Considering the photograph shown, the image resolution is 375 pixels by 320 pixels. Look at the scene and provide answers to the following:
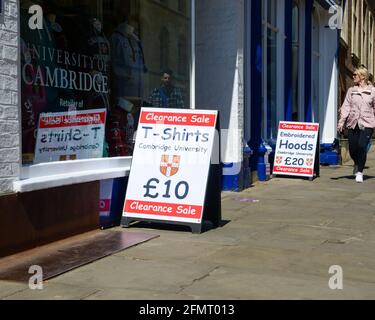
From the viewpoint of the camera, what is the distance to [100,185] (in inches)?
254

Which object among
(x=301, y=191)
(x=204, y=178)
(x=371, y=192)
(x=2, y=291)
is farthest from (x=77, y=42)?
(x=371, y=192)

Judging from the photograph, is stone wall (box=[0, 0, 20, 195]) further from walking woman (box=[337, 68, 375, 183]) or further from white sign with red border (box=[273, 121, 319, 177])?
white sign with red border (box=[273, 121, 319, 177])

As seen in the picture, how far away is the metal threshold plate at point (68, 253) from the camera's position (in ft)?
15.4

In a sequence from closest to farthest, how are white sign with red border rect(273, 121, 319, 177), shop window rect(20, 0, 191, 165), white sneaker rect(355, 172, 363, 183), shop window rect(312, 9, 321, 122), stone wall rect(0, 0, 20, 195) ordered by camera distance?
stone wall rect(0, 0, 20, 195) → shop window rect(20, 0, 191, 165) → white sneaker rect(355, 172, 363, 183) → white sign with red border rect(273, 121, 319, 177) → shop window rect(312, 9, 321, 122)

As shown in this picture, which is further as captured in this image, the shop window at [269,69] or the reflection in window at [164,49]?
the shop window at [269,69]

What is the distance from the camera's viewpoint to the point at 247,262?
16.7 feet

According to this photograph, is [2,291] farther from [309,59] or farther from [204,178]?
[309,59]

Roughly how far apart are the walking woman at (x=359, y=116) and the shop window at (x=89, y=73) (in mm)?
3605

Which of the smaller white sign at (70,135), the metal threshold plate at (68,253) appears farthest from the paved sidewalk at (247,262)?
the smaller white sign at (70,135)

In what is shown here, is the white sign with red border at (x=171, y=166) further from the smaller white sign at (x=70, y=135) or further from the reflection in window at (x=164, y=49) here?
the reflection in window at (x=164, y=49)

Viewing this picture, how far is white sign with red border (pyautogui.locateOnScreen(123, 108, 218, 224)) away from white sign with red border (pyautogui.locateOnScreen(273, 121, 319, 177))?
528 centimetres

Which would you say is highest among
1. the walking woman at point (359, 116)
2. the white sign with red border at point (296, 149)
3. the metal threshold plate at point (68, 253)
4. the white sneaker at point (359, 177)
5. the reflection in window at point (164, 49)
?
the reflection in window at point (164, 49)

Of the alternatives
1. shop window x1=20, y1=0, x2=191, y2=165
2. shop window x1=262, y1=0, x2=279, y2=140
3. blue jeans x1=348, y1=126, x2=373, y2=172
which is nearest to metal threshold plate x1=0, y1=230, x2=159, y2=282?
shop window x1=20, y1=0, x2=191, y2=165

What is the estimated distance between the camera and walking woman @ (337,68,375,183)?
10.6 metres
